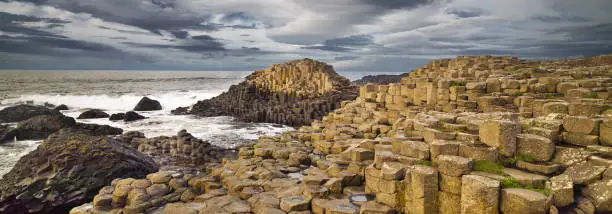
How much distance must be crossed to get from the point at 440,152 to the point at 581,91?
7.37 m

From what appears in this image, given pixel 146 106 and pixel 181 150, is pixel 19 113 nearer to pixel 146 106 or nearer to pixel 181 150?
pixel 146 106

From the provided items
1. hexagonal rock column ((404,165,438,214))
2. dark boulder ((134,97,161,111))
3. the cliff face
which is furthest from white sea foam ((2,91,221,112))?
hexagonal rock column ((404,165,438,214))

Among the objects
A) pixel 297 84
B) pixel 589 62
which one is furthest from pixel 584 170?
pixel 297 84

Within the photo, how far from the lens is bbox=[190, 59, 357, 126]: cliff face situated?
2914 cm

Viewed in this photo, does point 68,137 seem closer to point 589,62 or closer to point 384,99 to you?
point 384,99

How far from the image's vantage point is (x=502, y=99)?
11.5 meters

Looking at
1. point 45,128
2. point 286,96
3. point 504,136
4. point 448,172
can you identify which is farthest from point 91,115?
point 504,136

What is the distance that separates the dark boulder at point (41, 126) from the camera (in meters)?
20.3

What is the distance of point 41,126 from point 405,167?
24.3m

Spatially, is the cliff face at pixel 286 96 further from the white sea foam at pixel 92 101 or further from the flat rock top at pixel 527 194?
the flat rock top at pixel 527 194

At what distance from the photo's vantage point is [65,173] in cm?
1070

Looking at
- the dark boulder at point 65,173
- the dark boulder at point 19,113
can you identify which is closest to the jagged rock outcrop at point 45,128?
the dark boulder at point 19,113

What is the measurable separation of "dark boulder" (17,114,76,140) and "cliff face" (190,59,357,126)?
13479mm

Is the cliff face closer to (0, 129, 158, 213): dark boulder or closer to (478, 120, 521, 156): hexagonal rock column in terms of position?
(0, 129, 158, 213): dark boulder
